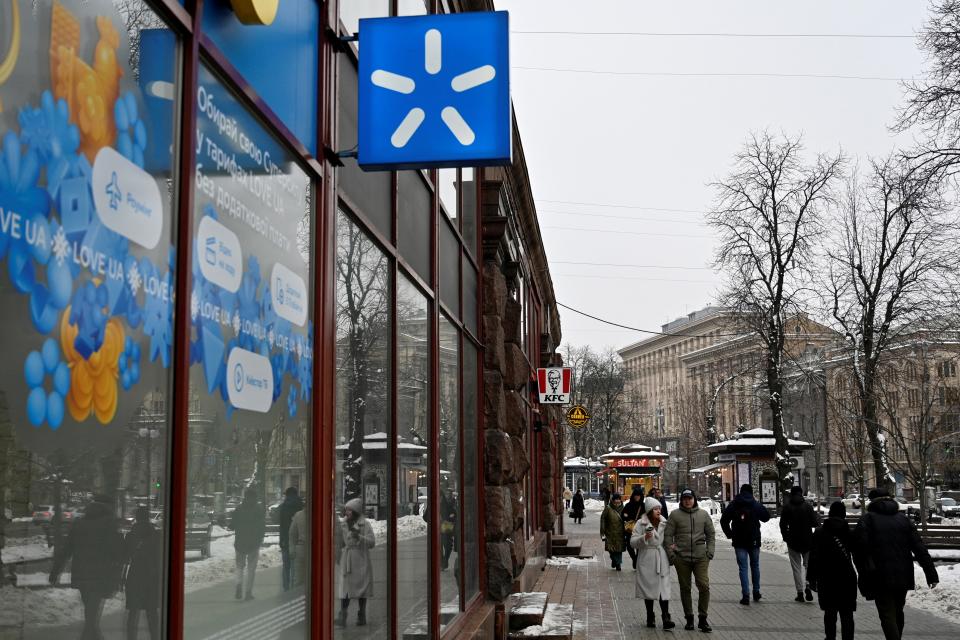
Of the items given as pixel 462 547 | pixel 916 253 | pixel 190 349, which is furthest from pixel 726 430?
pixel 190 349

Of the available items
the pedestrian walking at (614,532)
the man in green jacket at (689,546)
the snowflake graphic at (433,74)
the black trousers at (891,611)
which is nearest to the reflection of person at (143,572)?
the snowflake graphic at (433,74)

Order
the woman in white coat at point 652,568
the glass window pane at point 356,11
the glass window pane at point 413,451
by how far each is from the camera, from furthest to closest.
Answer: the woman in white coat at point 652,568, the glass window pane at point 413,451, the glass window pane at point 356,11

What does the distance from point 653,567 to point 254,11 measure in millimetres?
10780

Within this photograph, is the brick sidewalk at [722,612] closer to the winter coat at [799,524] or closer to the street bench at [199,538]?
the winter coat at [799,524]

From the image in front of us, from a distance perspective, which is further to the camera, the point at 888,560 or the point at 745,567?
the point at 745,567

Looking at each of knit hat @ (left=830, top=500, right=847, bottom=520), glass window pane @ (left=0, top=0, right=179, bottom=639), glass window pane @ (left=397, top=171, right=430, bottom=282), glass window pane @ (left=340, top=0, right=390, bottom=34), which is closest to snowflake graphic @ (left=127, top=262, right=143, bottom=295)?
glass window pane @ (left=0, top=0, right=179, bottom=639)

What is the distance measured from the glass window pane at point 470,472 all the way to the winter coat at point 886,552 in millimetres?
3862

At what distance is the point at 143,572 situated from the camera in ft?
10.00

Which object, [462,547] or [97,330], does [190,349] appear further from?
[462,547]

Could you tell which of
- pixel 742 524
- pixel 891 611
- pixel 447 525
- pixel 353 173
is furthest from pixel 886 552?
pixel 353 173

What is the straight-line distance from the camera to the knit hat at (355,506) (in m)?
5.56

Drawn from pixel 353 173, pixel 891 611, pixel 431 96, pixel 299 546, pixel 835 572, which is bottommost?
pixel 891 611

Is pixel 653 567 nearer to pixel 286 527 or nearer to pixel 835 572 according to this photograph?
pixel 835 572

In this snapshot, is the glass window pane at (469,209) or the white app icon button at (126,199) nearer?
the white app icon button at (126,199)
